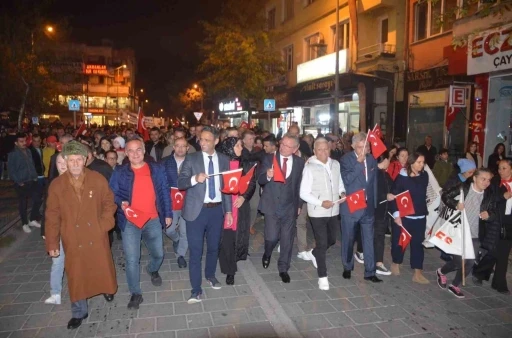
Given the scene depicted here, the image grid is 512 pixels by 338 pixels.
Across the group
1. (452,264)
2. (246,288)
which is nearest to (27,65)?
(246,288)

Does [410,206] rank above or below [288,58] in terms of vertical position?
below

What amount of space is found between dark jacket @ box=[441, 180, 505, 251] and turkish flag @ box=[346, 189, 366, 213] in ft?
3.65

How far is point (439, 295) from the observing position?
543 centimetres

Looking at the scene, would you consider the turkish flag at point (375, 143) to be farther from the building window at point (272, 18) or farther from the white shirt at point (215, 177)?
the building window at point (272, 18)

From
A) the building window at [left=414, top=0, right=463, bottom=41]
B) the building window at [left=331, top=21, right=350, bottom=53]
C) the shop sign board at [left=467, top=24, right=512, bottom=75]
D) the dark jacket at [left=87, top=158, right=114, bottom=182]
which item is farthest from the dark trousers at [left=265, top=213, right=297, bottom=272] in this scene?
the building window at [left=331, top=21, right=350, bottom=53]

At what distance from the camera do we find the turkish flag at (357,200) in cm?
563

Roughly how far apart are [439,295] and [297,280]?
1.93 meters

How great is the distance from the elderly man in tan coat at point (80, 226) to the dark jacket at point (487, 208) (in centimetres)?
441

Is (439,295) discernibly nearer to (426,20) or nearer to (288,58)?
(426,20)

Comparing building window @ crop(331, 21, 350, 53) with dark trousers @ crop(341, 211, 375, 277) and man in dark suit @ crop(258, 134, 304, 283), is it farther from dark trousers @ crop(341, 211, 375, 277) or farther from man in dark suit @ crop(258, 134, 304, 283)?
dark trousers @ crop(341, 211, 375, 277)

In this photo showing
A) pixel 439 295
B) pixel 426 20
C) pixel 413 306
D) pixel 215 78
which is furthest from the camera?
pixel 215 78

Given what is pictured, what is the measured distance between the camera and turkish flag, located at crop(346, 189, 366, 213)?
5.63 metres

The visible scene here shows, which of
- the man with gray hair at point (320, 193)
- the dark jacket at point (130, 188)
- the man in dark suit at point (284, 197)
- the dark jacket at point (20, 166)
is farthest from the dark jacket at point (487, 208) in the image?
the dark jacket at point (20, 166)

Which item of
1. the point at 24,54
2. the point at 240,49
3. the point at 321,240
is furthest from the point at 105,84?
→ the point at 321,240
